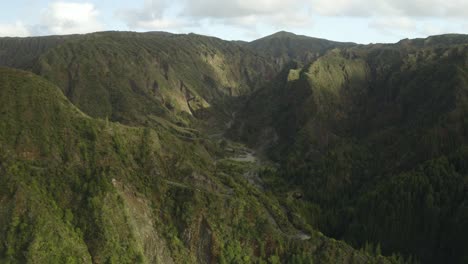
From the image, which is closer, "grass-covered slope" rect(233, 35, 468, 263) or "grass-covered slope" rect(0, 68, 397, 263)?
"grass-covered slope" rect(0, 68, 397, 263)

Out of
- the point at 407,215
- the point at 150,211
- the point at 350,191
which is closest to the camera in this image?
the point at 150,211

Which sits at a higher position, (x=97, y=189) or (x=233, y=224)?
(x=97, y=189)

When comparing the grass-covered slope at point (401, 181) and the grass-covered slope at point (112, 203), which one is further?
the grass-covered slope at point (401, 181)

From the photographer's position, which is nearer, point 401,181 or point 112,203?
point 112,203

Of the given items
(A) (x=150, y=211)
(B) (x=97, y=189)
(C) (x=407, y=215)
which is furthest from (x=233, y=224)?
(C) (x=407, y=215)

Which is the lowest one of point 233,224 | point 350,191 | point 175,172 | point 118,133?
point 350,191

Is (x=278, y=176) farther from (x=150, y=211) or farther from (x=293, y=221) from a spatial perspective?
(x=150, y=211)

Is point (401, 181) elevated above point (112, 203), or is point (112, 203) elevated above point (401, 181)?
point (112, 203)

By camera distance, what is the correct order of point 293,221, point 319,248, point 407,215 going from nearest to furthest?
point 319,248
point 293,221
point 407,215
